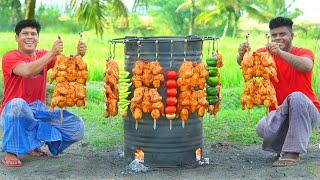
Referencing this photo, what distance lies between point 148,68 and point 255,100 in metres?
1.00

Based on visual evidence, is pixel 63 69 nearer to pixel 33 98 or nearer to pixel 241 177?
pixel 33 98

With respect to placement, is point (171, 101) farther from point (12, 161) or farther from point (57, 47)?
point (12, 161)

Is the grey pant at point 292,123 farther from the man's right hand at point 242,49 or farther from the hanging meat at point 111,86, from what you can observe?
the hanging meat at point 111,86

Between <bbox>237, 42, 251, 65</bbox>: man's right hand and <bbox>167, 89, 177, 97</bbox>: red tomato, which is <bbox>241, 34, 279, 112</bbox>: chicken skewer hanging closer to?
<bbox>237, 42, 251, 65</bbox>: man's right hand

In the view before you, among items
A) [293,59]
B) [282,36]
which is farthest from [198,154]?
[282,36]

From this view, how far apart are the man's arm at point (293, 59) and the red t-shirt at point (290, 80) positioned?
0.18 meters

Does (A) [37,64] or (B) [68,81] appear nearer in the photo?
(A) [37,64]

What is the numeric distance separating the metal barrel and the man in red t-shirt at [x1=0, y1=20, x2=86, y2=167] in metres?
0.58

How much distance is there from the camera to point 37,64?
5.28 metres

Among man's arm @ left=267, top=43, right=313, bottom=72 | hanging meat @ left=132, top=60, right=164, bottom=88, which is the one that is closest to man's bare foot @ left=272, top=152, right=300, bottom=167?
man's arm @ left=267, top=43, right=313, bottom=72

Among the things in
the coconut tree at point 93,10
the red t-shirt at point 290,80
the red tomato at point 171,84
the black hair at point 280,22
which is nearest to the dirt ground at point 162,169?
the red t-shirt at point 290,80

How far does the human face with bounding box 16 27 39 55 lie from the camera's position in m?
5.67

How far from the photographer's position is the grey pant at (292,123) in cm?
530

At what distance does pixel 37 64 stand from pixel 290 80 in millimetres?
2348
